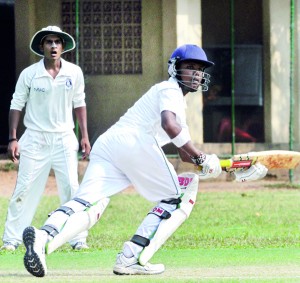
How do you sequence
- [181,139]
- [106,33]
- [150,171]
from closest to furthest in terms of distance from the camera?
[181,139]
[150,171]
[106,33]

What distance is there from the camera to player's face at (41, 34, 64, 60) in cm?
1259

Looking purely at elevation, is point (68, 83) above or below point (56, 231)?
above

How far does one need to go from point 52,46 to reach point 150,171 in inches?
111

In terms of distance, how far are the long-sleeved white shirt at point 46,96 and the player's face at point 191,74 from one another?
2420 mm

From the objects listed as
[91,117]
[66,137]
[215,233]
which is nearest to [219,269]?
[66,137]

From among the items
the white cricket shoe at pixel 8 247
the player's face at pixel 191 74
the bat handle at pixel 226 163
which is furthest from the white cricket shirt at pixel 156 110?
the white cricket shoe at pixel 8 247

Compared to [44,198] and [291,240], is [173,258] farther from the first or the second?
[44,198]

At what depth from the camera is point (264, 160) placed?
1054 centimetres

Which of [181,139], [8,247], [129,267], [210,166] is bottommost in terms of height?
[8,247]

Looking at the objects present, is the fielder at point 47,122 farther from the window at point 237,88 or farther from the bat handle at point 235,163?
the window at point 237,88

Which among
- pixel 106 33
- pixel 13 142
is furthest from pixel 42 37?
pixel 106 33

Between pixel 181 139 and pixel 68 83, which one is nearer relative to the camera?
pixel 181 139

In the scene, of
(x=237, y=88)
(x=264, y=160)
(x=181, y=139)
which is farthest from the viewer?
(x=237, y=88)

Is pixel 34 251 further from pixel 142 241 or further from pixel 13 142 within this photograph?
pixel 13 142
